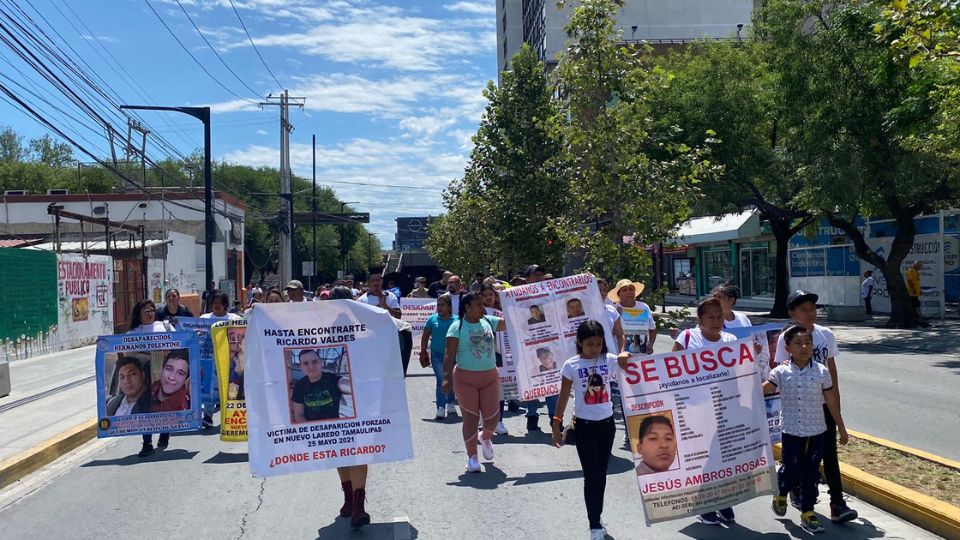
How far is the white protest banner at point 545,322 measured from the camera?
9484 mm

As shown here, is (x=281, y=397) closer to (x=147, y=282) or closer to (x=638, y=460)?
(x=638, y=460)

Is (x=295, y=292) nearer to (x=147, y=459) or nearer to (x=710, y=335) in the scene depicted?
(x=147, y=459)

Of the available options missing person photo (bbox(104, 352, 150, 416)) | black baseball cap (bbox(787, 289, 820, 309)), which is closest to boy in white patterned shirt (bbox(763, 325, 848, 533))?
black baseball cap (bbox(787, 289, 820, 309))

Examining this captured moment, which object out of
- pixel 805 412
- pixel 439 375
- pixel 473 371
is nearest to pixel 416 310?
pixel 439 375

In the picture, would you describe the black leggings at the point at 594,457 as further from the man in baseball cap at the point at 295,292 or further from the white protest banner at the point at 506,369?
the man in baseball cap at the point at 295,292

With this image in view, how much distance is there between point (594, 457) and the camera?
19.3ft

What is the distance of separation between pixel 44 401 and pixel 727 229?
2974cm

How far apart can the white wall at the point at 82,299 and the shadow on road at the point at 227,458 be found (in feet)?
49.5

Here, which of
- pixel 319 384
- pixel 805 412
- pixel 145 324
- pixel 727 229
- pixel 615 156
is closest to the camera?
pixel 805 412

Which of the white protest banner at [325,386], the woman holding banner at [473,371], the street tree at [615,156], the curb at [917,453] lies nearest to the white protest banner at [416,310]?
the street tree at [615,156]

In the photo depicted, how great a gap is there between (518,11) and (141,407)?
81.2m

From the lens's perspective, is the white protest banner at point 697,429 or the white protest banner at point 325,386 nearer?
the white protest banner at point 697,429

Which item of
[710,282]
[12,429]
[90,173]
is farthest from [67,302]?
[90,173]

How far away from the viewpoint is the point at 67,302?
902 inches
